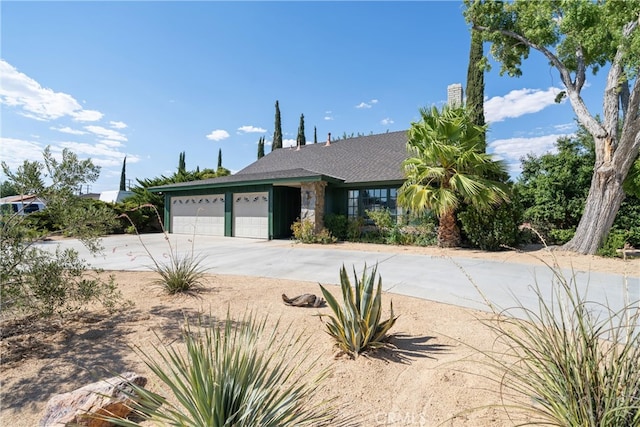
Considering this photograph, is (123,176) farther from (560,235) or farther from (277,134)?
(560,235)

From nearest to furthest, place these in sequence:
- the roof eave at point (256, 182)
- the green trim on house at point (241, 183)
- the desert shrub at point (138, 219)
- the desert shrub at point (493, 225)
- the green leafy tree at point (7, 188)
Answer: the green leafy tree at point (7, 188)
the desert shrub at point (493, 225)
the roof eave at point (256, 182)
the green trim on house at point (241, 183)
the desert shrub at point (138, 219)

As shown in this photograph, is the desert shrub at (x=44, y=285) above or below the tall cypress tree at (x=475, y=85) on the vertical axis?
below

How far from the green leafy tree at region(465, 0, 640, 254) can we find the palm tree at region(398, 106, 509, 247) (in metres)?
2.74

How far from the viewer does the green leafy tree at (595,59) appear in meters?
8.71

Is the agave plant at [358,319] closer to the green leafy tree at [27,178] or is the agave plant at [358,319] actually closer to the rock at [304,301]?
the rock at [304,301]

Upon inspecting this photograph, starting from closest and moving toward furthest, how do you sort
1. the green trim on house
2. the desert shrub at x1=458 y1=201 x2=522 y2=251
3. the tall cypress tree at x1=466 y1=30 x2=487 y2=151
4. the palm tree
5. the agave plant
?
the agave plant < the palm tree < the desert shrub at x1=458 y1=201 x2=522 y2=251 < the green trim on house < the tall cypress tree at x1=466 y1=30 x2=487 y2=151

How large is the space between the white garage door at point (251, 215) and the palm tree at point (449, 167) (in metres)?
6.93

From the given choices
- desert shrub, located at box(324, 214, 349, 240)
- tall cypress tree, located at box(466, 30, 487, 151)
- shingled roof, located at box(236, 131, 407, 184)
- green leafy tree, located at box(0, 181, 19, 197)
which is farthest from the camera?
shingled roof, located at box(236, 131, 407, 184)

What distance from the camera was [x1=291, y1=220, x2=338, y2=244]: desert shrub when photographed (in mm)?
12820

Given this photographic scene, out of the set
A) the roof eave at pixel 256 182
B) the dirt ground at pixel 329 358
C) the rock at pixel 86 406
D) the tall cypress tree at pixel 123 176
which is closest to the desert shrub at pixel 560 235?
the roof eave at pixel 256 182

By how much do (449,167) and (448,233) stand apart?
2.54 m


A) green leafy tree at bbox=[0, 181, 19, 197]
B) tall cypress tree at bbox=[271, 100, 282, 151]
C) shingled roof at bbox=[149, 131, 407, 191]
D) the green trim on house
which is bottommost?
green leafy tree at bbox=[0, 181, 19, 197]

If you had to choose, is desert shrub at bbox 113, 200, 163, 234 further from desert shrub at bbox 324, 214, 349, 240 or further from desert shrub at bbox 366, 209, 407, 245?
desert shrub at bbox 366, 209, 407, 245

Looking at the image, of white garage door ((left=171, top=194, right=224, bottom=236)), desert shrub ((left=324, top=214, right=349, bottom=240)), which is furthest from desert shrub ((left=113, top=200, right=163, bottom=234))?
desert shrub ((left=324, top=214, right=349, bottom=240))
